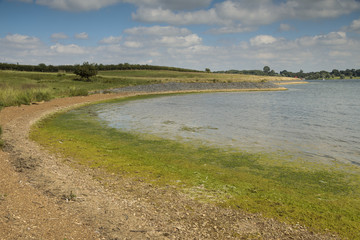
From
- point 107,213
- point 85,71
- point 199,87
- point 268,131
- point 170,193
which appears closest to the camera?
point 107,213

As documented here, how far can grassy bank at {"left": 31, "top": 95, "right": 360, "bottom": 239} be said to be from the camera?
7309mm

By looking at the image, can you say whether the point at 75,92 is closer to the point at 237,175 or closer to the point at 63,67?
the point at 237,175

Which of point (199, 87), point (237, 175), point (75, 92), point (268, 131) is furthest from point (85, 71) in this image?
point (237, 175)

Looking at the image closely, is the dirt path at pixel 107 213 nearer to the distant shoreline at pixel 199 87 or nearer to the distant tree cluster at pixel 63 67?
the distant shoreline at pixel 199 87

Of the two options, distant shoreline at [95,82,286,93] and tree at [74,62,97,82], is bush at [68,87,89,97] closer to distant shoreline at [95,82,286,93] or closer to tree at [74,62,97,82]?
distant shoreline at [95,82,286,93]

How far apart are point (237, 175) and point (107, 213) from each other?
5049mm

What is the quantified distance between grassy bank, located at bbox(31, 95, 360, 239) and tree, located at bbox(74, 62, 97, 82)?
1968 inches

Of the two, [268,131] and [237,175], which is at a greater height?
[268,131]

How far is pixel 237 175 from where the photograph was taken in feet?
32.8

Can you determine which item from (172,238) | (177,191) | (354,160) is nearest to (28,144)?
(177,191)

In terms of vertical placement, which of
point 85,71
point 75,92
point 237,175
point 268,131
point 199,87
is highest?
point 85,71

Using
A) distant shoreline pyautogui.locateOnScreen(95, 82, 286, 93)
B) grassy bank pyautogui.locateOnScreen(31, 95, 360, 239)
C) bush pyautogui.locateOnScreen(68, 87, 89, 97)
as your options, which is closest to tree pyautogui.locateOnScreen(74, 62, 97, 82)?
distant shoreline pyautogui.locateOnScreen(95, 82, 286, 93)

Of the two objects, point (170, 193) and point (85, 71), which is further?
point (85, 71)

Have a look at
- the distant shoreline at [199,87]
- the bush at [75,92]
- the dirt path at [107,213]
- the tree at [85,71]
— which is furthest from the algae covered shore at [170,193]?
the tree at [85,71]
